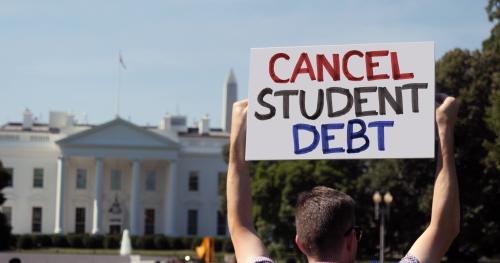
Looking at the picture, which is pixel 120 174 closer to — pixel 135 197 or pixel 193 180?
pixel 135 197

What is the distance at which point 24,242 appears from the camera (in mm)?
81875

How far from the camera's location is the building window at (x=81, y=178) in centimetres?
9994

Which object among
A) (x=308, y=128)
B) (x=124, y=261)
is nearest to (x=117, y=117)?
(x=124, y=261)

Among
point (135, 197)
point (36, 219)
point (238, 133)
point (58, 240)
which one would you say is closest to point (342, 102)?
point (238, 133)

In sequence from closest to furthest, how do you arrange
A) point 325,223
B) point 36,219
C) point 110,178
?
point 325,223 → point 36,219 → point 110,178

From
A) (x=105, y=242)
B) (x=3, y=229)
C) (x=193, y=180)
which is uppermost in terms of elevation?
(x=193, y=180)

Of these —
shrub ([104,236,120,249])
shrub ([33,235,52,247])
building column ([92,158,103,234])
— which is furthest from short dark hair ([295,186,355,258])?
building column ([92,158,103,234])

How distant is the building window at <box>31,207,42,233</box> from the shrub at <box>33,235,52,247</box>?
13535 mm

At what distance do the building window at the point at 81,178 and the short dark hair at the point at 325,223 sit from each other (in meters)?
97.5

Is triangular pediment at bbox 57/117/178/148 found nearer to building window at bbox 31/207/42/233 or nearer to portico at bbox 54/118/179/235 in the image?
portico at bbox 54/118/179/235

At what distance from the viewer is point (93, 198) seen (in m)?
98.9

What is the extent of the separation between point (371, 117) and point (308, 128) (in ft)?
0.77

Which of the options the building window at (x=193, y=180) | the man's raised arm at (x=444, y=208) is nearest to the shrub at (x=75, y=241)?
the building window at (x=193, y=180)

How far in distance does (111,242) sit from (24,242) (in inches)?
241
